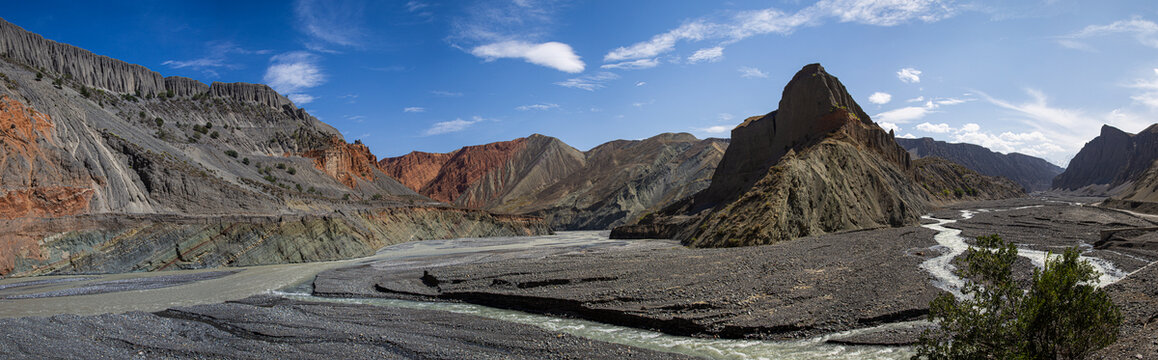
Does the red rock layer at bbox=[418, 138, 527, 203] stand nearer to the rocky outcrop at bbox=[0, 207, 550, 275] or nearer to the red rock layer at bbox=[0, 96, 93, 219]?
the rocky outcrop at bbox=[0, 207, 550, 275]

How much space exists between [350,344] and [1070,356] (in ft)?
50.0

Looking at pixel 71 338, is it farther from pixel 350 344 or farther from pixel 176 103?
pixel 176 103

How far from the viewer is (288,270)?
3150 centimetres

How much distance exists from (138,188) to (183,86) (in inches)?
2479

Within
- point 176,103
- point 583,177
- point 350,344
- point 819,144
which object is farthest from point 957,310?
point 583,177

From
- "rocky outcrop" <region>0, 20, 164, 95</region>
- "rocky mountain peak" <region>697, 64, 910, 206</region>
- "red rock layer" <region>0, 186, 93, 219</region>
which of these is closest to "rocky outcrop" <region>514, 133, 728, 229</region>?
"rocky mountain peak" <region>697, 64, 910, 206</region>

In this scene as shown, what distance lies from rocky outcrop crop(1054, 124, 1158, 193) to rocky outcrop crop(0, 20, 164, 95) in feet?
655

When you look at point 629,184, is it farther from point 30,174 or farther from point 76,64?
point 30,174

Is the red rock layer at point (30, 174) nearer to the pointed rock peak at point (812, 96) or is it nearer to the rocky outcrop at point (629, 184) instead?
the pointed rock peak at point (812, 96)

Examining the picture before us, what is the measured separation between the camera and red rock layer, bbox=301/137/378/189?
91.2 m

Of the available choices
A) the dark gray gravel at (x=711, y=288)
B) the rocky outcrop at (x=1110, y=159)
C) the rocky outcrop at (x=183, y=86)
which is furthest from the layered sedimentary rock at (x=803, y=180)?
the rocky outcrop at (x=1110, y=159)

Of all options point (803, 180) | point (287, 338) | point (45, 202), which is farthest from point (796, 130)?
point (45, 202)

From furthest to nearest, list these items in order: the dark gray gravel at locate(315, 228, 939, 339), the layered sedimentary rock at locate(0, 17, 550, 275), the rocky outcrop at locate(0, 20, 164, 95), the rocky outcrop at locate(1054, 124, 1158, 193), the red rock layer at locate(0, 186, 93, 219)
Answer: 1. the rocky outcrop at locate(1054, 124, 1158, 193)
2. the rocky outcrop at locate(0, 20, 164, 95)
3. the layered sedimentary rock at locate(0, 17, 550, 275)
4. the red rock layer at locate(0, 186, 93, 219)
5. the dark gray gravel at locate(315, 228, 939, 339)

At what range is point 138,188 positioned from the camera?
1523 inches
